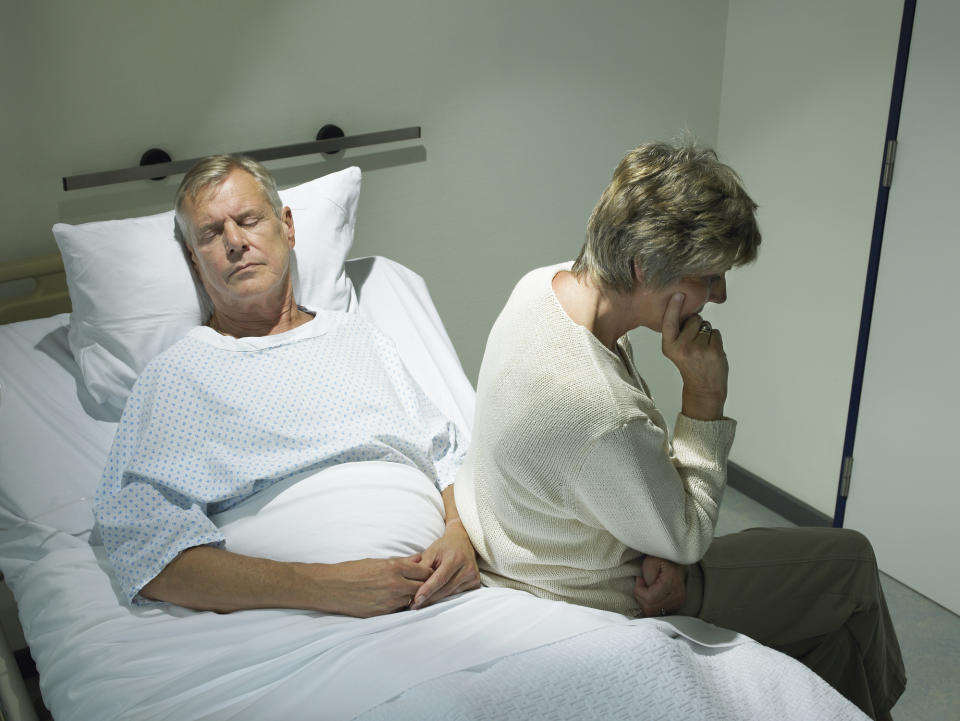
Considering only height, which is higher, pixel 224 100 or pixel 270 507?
pixel 224 100

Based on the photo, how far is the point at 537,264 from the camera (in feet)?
9.48

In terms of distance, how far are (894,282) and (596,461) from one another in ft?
5.02

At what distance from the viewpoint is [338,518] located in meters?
1.55

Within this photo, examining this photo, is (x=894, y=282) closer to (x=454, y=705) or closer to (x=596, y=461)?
(x=596, y=461)

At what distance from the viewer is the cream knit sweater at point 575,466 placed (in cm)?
123

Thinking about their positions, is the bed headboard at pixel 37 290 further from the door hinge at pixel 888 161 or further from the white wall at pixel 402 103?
the door hinge at pixel 888 161

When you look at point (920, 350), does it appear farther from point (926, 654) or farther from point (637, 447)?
point (637, 447)

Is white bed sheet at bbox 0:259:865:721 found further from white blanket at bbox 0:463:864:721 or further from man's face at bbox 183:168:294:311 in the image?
man's face at bbox 183:168:294:311

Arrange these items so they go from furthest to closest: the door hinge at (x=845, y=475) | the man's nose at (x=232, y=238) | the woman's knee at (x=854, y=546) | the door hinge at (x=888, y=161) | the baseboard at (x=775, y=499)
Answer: the baseboard at (x=775, y=499), the door hinge at (x=845, y=475), the door hinge at (x=888, y=161), the man's nose at (x=232, y=238), the woman's knee at (x=854, y=546)

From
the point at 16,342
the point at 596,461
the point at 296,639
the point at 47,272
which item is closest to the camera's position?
the point at 596,461

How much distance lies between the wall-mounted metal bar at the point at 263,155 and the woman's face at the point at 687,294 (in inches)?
Answer: 52.4

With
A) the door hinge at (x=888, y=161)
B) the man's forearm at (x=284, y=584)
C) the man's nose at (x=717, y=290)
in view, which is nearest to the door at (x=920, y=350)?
the door hinge at (x=888, y=161)

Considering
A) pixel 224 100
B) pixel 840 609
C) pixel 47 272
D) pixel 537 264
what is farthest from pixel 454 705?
pixel 537 264

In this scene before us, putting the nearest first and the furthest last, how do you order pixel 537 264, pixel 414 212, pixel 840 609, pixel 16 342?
pixel 840 609
pixel 16 342
pixel 414 212
pixel 537 264
